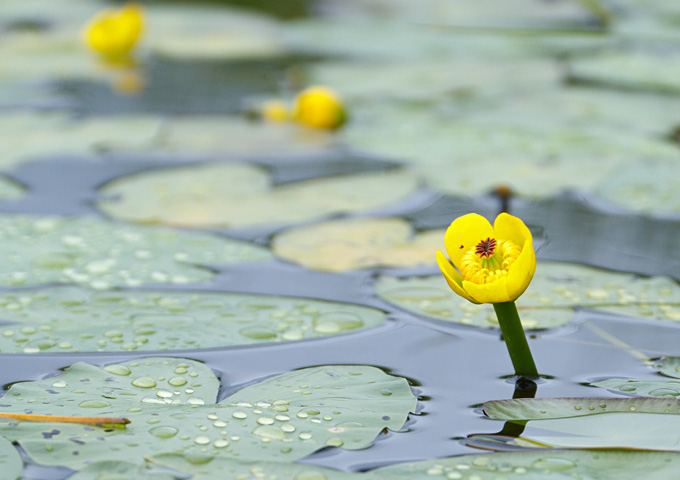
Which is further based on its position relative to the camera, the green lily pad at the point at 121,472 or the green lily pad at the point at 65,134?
the green lily pad at the point at 65,134

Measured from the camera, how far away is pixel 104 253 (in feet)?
4.22

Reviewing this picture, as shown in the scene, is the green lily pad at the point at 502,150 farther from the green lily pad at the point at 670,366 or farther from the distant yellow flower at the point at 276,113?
the green lily pad at the point at 670,366

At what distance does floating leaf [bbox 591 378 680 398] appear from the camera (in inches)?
34.2

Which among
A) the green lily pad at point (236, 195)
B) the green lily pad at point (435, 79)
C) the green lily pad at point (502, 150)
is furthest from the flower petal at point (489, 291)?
the green lily pad at point (435, 79)

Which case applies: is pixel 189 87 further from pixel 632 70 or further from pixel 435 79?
pixel 632 70

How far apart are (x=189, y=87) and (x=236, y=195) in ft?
3.70

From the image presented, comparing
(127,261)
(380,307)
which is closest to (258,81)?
(127,261)

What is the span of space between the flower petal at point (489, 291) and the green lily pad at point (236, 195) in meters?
0.72

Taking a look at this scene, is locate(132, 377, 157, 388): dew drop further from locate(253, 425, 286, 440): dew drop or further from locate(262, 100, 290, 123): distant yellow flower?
locate(262, 100, 290, 123): distant yellow flower

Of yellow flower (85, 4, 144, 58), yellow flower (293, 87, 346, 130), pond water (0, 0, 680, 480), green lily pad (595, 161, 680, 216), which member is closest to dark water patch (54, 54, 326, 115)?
pond water (0, 0, 680, 480)

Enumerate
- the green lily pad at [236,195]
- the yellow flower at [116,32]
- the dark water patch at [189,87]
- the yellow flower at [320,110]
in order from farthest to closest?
1. the yellow flower at [116,32]
2. the dark water patch at [189,87]
3. the yellow flower at [320,110]
4. the green lily pad at [236,195]

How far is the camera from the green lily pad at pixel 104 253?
1200 mm

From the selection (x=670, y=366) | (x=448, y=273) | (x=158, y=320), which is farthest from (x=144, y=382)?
(x=670, y=366)

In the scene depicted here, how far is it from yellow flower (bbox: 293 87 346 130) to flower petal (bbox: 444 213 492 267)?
4.15ft
